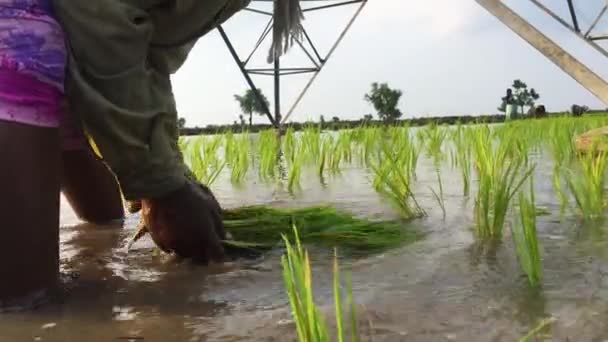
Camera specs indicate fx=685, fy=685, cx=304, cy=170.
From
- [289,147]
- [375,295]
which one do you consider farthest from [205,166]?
[375,295]

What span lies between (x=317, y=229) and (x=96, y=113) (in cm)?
58

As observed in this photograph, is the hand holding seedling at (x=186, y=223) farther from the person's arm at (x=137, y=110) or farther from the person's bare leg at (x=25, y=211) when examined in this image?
the person's bare leg at (x=25, y=211)

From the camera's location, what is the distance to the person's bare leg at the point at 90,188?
73.1 inches

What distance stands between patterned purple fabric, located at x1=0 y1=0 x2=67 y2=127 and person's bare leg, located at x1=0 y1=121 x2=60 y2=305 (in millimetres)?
23

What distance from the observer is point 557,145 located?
2.98 m

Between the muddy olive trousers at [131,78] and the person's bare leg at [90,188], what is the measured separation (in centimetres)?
68

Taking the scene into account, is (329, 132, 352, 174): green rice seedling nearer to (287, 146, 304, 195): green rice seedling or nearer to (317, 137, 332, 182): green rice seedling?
(317, 137, 332, 182): green rice seedling

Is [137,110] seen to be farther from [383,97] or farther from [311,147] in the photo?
[383,97]

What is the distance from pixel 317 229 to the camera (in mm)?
1484

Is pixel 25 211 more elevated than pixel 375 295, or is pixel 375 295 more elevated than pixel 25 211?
pixel 25 211

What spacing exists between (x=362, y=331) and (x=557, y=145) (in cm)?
246

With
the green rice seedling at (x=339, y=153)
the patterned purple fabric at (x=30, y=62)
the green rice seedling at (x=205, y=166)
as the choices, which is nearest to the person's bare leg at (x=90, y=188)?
the green rice seedling at (x=205, y=166)

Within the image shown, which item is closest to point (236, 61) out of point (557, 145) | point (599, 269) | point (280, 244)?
Answer: point (557, 145)

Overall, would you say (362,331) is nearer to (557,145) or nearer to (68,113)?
(68,113)
